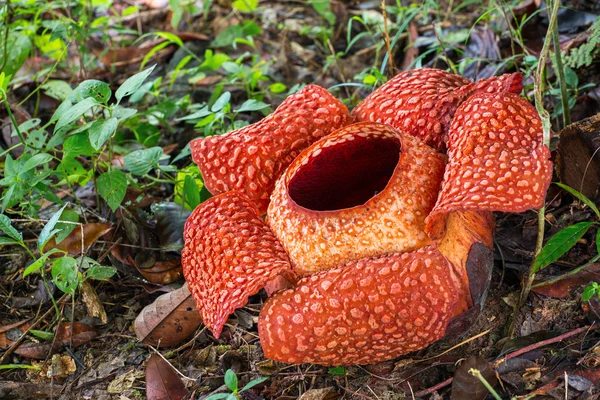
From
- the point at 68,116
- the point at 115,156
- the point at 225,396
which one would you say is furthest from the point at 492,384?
the point at 115,156

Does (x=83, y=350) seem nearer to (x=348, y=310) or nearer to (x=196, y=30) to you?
(x=348, y=310)

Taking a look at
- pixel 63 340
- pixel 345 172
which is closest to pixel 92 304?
pixel 63 340

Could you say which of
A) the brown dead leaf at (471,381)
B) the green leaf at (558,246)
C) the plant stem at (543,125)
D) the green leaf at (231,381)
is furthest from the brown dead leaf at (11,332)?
the green leaf at (558,246)

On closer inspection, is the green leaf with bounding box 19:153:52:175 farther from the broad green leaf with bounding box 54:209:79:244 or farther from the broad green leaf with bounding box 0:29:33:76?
the broad green leaf with bounding box 0:29:33:76

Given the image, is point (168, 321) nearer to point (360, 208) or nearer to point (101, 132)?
point (101, 132)

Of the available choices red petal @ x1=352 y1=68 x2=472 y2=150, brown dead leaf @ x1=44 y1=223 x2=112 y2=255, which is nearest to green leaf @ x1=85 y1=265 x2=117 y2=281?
brown dead leaf @ x1=44 y1=223 x2=112 y2=255

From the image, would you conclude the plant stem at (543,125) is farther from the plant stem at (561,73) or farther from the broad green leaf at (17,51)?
the broad green leaf at (17,51)
